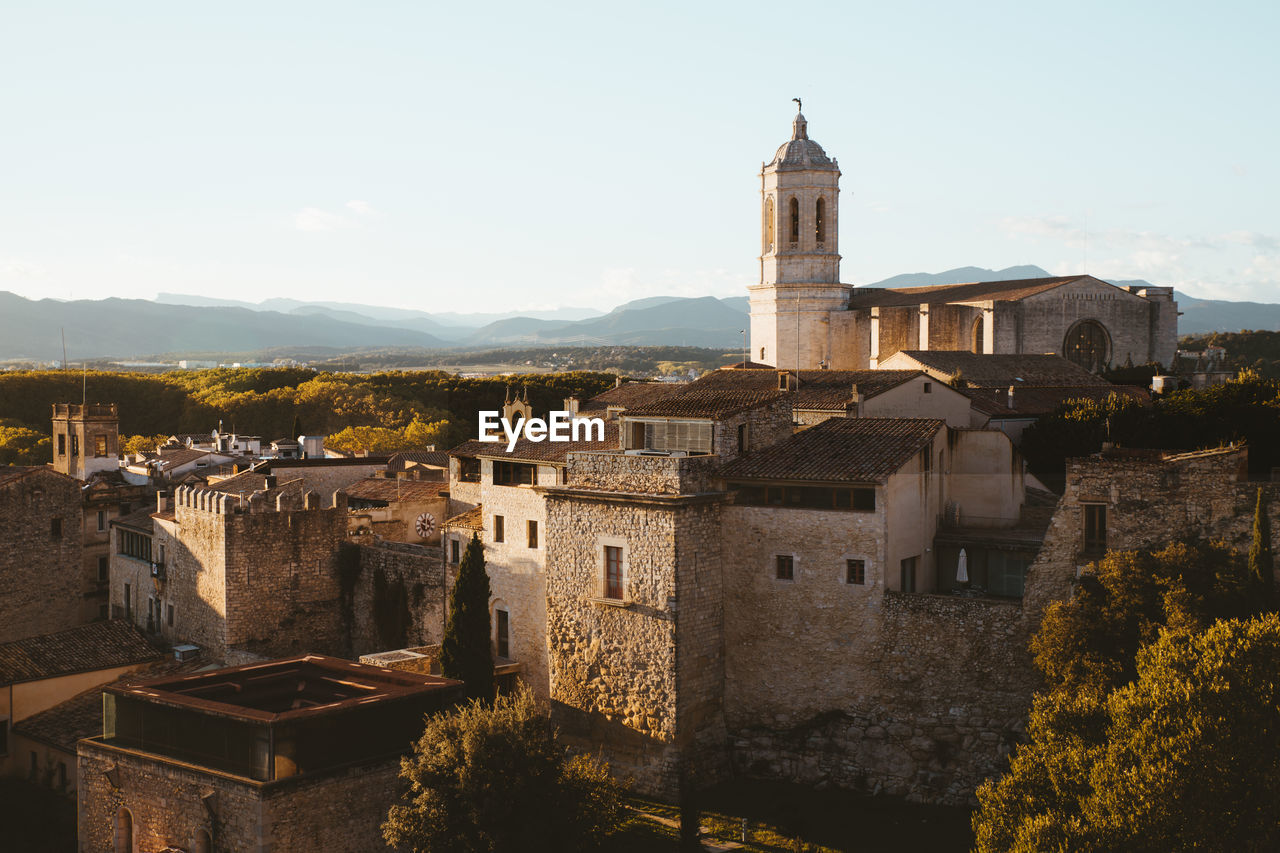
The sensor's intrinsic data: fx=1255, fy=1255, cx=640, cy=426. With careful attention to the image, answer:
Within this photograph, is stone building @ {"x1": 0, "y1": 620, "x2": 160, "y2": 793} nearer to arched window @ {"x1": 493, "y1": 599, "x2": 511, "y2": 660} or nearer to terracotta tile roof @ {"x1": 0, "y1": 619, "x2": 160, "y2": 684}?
terracotta tile roof @ {"x1": 0, "y1": 619, "x2": 160, "y2": 684}

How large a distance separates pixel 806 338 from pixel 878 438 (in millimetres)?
37353

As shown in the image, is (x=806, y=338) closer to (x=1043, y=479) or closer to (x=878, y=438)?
(x=1043, y=479)

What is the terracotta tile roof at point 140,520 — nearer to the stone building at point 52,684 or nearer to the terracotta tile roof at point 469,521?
the stone building at point 52,684

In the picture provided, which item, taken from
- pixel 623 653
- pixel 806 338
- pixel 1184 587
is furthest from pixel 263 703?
pixel 806 338

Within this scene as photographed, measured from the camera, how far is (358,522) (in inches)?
1586

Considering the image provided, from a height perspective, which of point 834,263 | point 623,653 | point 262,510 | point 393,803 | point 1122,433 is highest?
point 834,263

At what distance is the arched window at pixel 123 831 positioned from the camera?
25.3 meters

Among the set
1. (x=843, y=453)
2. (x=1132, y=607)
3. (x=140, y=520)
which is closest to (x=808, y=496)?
(x=843, y=453)

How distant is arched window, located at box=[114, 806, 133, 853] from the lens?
2534cm

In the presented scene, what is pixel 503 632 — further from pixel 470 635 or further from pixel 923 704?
pixel 923 704

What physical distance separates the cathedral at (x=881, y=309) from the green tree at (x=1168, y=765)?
126 feet

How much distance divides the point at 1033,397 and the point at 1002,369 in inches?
193

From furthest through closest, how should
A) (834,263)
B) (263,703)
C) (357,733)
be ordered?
(834,263), (263,703), (357,733)

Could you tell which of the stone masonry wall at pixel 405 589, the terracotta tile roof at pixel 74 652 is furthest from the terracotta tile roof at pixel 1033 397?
the terracotta tile roof at pixel 74 652
